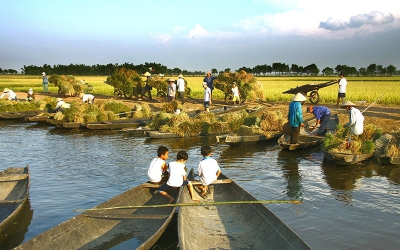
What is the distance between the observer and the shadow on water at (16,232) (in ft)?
22.4

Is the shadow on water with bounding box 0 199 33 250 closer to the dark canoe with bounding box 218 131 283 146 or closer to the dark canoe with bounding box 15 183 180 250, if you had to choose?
the dark canoe with bounding box 15 183 180 250

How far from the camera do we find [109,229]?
6.69 metres

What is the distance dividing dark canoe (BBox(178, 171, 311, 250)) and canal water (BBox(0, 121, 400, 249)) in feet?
1.86

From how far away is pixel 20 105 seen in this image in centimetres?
2503

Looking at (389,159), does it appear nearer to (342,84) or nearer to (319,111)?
(319,111)

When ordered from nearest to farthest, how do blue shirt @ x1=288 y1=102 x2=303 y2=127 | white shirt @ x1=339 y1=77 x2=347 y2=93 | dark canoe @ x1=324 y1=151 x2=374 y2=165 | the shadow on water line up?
the shadow on water → dark canoe @ x1=324 y1=151 x2=374 y2=165 → blue shirt @ x1=288 y1=102 x2=303 y2=127 → white shirt @ x1=339 y1=77 x2=347 y2=93

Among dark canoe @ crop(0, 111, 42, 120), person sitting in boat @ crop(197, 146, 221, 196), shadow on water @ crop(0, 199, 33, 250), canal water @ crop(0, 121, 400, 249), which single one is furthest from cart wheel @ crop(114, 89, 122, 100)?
person sitting in boat @ crop(197, 146, 221, 196)

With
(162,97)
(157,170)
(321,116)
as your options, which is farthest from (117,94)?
(157,170)

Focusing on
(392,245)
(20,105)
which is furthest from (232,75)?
(392,245)

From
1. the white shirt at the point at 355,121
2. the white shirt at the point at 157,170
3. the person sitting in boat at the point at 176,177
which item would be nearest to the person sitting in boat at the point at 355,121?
the white shirt at the point at 355,121

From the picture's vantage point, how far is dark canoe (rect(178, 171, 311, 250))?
5.58 m

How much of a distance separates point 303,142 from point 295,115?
120 centimetres

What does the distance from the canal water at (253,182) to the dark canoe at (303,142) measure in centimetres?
36

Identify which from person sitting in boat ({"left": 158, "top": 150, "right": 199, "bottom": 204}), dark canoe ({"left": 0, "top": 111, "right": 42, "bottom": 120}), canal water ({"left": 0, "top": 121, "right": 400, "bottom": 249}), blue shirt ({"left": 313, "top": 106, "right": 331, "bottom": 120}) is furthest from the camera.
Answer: dark canoe ({"left": 0, "top": 111, "right": 42, "bottom": 120})
